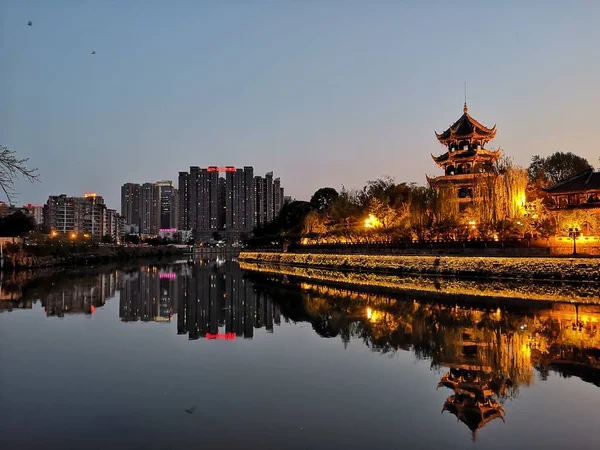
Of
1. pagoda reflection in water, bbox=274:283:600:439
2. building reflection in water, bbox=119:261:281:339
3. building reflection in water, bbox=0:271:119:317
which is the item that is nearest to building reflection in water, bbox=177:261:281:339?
building reflection in water, bbox=119:261:281:339

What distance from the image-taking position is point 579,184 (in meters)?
39.3

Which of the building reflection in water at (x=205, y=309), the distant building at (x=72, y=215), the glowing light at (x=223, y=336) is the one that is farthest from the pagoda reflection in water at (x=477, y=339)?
the distant building at (x=72, y=215)

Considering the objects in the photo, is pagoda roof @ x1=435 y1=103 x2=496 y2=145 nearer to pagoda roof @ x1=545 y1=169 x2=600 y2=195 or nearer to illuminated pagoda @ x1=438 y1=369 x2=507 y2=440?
pagoda roof @ x1=545 y1=169 x2=600 y2=195

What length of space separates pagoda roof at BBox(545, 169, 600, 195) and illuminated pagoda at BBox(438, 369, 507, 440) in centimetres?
3401

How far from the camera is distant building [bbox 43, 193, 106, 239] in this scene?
15825 cm

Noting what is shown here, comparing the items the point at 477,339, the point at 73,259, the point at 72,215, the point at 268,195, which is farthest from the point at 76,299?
the point at 268,195

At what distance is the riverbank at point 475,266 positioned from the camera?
27.7m

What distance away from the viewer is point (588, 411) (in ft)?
26.4

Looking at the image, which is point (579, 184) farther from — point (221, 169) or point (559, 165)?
point (221, 169)

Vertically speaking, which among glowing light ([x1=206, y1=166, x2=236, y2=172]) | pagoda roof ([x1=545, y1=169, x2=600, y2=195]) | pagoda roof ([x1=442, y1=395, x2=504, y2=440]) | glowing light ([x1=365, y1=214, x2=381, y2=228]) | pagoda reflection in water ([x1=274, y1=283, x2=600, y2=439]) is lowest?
pagoda roof ([x1=442, y1=395, x2=504, y2=440])

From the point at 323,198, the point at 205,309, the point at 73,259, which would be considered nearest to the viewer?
the point at 205,309

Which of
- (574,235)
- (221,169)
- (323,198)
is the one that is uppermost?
(221,169)

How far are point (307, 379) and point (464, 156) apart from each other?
41.1m

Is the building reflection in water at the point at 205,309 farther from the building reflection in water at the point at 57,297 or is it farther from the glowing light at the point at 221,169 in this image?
the glowing light at the point at 221,169
